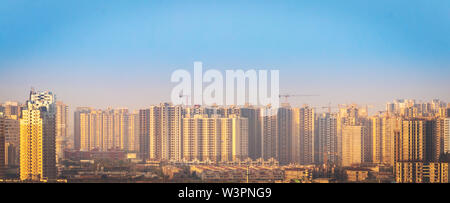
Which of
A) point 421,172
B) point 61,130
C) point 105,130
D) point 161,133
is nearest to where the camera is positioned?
point 421,172

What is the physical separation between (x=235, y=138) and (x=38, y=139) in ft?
7.67

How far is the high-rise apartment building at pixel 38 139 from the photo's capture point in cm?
564

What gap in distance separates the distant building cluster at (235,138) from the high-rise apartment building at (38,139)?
0.01 meters

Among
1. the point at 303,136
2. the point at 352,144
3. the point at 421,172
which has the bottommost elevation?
the point at 421,172

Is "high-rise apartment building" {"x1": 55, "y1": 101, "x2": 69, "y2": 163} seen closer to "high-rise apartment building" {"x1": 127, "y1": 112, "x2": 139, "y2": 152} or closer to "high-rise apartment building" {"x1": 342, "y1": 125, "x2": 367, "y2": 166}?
"high-rise apartment building" {"x1": 127, "y1": 112, "x2": 139, "y2": 152}

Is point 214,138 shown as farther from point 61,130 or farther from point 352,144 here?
point 61,130

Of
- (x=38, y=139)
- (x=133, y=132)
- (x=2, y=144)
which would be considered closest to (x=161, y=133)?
(x=133, y=132)

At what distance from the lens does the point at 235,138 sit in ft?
20.1

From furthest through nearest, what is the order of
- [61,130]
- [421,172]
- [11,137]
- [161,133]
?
1. [161,133]
2. [61,130]
3. [11,137]
4. [421,172]
